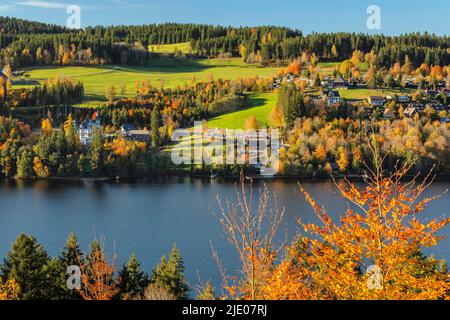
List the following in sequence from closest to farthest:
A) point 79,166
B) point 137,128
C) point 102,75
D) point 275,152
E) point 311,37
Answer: point 79,166 < point 275,152 < point 137,128 < point 102,75 < point 311,37

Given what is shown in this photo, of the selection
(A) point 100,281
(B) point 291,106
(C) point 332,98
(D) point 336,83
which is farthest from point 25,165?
(D) point 336,83

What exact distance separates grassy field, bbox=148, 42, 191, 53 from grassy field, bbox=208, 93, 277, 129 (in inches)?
947

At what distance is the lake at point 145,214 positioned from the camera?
1581 centimetres

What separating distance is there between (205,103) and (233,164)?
10.5 metres

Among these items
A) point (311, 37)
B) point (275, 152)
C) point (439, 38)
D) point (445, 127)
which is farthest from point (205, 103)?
point (439, 38)

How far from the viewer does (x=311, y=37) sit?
194 feet

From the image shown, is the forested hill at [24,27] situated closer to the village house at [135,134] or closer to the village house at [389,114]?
the village house at [135,134]

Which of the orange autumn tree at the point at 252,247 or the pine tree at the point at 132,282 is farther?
the pine tree at the point at 132,282

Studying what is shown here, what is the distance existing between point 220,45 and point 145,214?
4494 cm

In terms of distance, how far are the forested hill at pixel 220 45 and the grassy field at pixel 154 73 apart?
201 cm

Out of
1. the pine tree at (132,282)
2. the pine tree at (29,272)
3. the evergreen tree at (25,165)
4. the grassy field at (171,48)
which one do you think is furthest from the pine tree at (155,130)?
the grassy field at (171,48)
